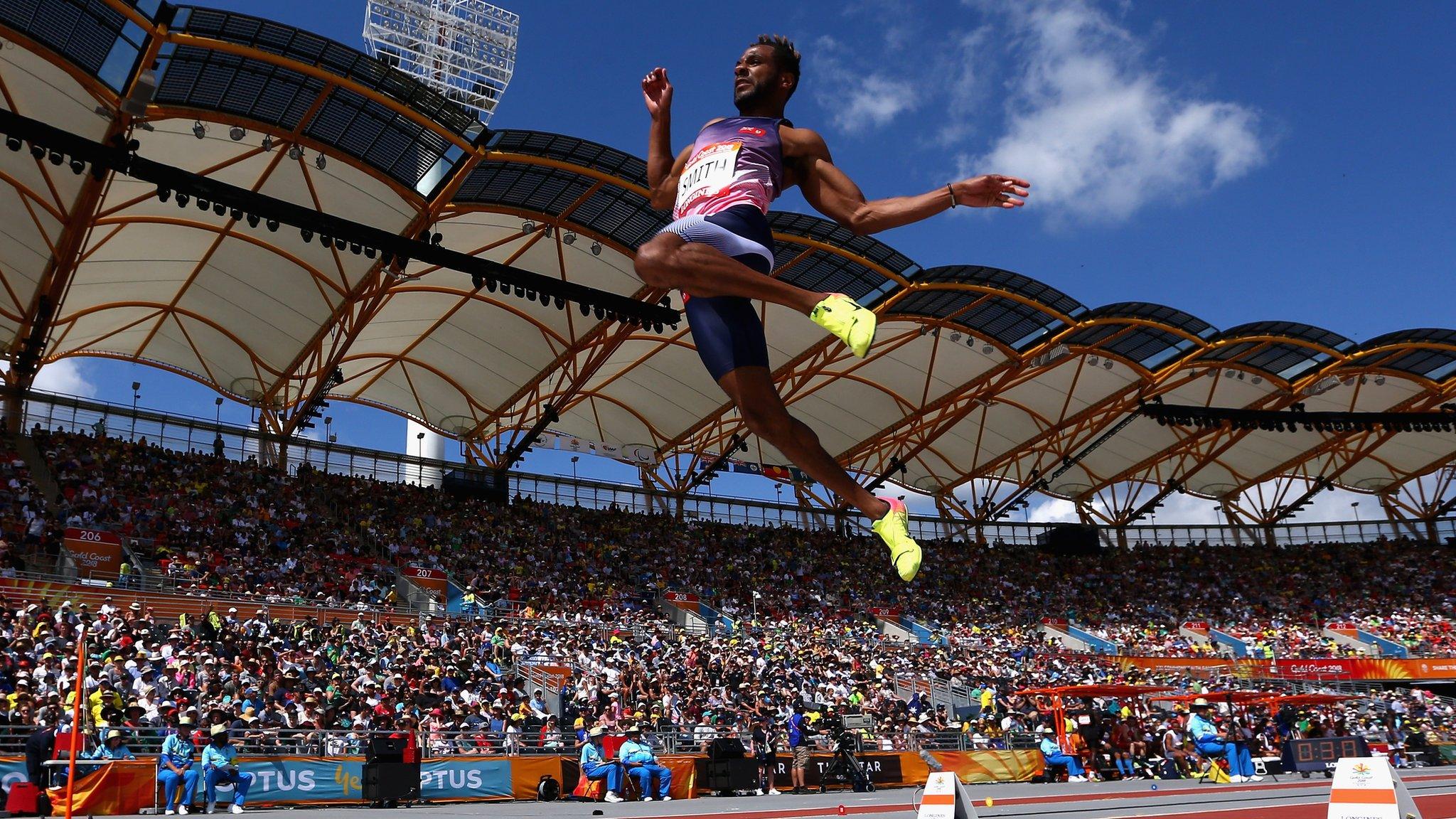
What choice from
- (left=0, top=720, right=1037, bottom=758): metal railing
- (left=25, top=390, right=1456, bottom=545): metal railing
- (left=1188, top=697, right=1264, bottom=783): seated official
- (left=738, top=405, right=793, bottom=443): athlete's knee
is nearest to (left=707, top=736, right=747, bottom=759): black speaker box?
(left=0, top=720, right=1037, bottom=758): metal railing

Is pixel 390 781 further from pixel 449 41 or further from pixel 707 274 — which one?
pixel 449 41

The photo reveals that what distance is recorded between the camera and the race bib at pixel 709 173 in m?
3.47

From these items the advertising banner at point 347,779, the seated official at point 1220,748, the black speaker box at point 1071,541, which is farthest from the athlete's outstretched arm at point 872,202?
the black speaker box at point 1071,541

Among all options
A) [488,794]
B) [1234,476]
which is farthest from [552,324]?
[1234,476]

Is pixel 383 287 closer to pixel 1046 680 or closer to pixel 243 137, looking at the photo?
pixel 243 137

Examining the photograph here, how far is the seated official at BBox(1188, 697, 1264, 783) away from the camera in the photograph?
18.4 m

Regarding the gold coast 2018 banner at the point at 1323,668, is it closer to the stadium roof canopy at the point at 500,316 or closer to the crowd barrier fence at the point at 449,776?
the stadium roof canopy at the point at 500,316

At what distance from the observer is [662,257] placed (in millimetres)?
3250

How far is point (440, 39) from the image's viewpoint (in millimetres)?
72625

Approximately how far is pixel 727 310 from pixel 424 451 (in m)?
40.6

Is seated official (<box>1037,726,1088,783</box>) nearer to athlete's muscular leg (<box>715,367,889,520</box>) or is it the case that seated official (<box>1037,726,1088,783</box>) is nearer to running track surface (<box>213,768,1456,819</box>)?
running track surface (<box>213,768,1456,819</box>)

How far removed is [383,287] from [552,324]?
663cm

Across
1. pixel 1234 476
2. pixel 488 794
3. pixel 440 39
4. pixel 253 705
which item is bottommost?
pixel 488 794

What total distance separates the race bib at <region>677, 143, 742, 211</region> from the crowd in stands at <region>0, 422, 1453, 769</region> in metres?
12.8
